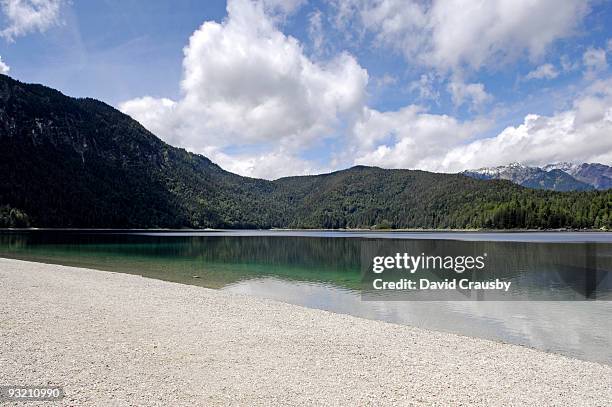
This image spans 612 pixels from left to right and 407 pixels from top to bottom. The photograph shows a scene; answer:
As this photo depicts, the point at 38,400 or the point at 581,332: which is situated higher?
the point at 38,400

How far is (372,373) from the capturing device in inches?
394

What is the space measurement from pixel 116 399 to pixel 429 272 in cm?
3327

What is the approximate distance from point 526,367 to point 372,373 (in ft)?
14.6

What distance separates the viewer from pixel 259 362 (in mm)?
10438

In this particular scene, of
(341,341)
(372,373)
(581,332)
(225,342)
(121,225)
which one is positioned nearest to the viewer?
(372,373)

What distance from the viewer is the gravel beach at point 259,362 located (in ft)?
27.3

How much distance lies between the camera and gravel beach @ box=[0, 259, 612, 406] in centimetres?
832

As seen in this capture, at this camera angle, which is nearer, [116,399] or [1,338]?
[116,399]

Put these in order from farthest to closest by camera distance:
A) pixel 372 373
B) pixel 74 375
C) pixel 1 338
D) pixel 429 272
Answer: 1. pixel 429 272
2. pixel 1 338
3. pixel 372 373
4. pixel 74 375

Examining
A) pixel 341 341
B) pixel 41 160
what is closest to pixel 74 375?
pixel 341 341

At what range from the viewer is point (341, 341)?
13133 millimetres

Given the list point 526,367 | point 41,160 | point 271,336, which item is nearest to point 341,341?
point 271,336

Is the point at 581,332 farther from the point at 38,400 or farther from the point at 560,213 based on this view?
the point at 560,213

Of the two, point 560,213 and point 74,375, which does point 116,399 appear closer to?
point 74,375
